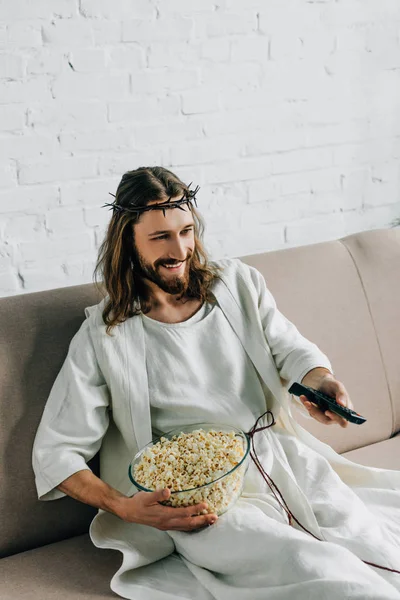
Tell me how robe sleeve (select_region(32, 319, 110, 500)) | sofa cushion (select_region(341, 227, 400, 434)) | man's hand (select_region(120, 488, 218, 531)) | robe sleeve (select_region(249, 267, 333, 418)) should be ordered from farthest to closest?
sofa cushion (select_region(341, 227, 400, 434)) → robe sleeve (select_region(249, 267, 333, 418)) → robe sleeve (select_region(32, 319, 110, 500)) → man's hand (select_region(120, 488, 218, 531))

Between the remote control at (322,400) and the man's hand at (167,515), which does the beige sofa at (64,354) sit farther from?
the remote control at (322,400)

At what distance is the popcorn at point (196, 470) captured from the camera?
1.46m

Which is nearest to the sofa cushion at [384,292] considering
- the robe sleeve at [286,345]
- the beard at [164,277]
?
the robe sleeve at [286,345]

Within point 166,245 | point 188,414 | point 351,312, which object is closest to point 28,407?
point 188,414

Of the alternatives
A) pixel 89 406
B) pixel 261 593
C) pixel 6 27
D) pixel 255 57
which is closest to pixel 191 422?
pixel 89 406

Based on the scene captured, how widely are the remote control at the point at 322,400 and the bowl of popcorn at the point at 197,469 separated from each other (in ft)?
0.47

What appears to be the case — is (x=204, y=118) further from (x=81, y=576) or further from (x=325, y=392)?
(x=81, y=576)

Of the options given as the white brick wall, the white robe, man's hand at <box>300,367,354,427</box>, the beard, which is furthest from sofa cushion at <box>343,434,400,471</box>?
the white brick wall

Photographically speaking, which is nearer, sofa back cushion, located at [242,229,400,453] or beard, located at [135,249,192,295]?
beard, located at [135,249,192,295]

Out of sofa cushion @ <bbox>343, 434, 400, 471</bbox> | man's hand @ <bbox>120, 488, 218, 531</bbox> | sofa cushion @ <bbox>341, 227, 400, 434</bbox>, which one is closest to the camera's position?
man's hand @ <bbox>120, 488, 218, 531</bbox>

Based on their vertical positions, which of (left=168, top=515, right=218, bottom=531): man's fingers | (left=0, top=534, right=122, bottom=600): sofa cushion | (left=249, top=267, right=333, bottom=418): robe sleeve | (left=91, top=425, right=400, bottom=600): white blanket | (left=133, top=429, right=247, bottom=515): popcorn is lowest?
(left=0, top=534, right=122, bottom=600): sofa cushion

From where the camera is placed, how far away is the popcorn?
1.46 metres

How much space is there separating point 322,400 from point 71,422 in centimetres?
48

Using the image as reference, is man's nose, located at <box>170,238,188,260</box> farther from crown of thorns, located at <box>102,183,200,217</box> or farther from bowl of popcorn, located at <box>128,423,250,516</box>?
bowl of popcorn, located at <box>128,423,250,516</box>
